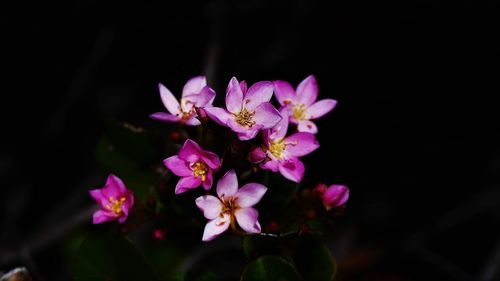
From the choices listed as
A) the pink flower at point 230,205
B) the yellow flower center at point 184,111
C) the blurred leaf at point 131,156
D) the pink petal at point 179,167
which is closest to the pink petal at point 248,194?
the pink flower at point 230,205

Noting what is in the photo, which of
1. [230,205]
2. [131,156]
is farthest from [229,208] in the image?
[131,156]

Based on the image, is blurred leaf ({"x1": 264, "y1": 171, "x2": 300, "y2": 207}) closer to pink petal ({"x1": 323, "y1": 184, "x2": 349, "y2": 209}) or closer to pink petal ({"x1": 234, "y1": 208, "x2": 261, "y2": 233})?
pink petal ({"x1": 323, "y1": 184, "x2": 349, "y2": 209})

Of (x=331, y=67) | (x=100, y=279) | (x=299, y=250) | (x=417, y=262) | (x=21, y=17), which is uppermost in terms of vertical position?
(x=21, y=17)

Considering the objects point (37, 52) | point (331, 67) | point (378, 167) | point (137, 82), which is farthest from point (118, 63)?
point (378, 167)

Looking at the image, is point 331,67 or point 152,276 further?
point 331,67

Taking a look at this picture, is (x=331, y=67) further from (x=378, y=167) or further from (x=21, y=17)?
(x=21, y=17)

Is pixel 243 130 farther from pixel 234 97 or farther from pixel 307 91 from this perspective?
pixel 307 91

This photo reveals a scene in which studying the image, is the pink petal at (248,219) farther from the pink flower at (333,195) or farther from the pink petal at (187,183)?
the pink flower at (333,195)
